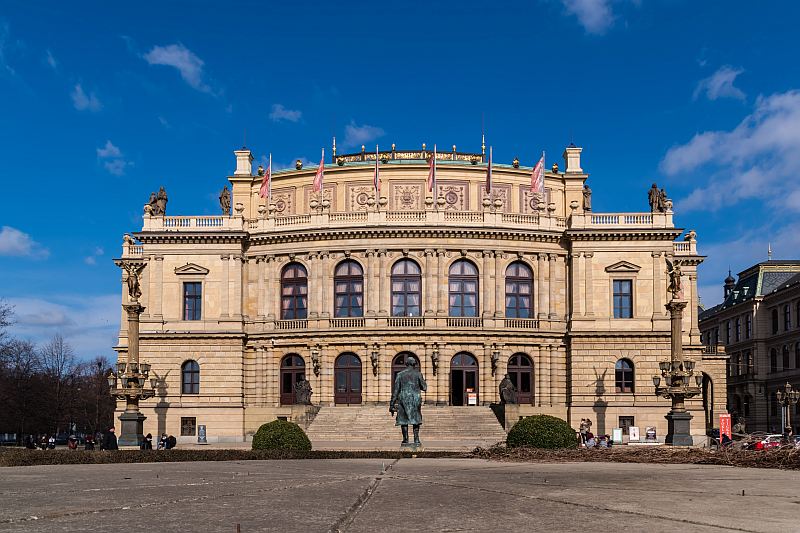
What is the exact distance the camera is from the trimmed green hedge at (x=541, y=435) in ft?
96.2

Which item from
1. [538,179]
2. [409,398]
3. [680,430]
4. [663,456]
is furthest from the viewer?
[538,179]

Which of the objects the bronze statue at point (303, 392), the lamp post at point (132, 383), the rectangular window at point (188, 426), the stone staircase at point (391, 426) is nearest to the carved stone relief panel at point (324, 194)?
the bronze statue at point (303, 392)

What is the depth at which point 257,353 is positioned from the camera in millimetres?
61781

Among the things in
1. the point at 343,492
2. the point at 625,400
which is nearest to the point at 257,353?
the point at 625,400

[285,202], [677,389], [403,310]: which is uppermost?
[285,202]

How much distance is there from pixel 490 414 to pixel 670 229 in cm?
1768

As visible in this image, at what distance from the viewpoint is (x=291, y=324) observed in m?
61.1

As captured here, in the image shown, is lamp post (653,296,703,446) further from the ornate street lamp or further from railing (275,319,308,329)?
railing (275,319,308,329)

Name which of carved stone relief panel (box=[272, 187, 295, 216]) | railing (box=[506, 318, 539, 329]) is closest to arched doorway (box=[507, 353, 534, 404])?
railing (box=[506, 318, 539, 329])

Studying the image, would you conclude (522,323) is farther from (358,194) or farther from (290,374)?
(290,374)

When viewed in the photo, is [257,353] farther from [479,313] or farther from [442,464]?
[442,464]

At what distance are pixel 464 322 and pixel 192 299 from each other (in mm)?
18395

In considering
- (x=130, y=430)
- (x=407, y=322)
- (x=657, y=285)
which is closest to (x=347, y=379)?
(x=407, y=322)

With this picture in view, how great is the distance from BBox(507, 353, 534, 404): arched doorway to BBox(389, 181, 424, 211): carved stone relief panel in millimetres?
12704
